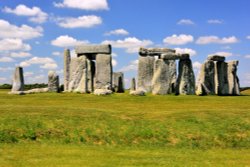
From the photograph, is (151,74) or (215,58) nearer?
(215,58)

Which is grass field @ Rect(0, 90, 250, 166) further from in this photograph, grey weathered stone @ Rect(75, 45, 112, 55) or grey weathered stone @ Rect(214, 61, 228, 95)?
grey weathered stone @ Rect(75, 45, 112, 55)

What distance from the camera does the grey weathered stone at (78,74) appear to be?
1644 inches

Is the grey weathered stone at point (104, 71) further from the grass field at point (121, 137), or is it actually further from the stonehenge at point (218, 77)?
the grass field at point (121, 137)

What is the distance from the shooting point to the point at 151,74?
139 ft

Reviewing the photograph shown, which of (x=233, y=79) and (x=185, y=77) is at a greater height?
(x=185, y=77)

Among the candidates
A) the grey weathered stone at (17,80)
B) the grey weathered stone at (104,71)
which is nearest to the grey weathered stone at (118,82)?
the grey weathered stone at (104,71)

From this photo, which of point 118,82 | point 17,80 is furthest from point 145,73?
point 17,80

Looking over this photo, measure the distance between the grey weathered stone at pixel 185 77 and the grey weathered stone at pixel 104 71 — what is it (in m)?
6.83

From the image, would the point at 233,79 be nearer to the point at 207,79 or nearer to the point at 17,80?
the point at 207,79

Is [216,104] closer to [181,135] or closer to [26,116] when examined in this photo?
[181,135]

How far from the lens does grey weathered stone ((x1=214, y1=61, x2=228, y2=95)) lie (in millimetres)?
41500

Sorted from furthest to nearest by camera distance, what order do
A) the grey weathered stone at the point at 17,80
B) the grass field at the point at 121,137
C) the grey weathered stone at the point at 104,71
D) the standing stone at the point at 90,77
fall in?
the standing stone at the point at 90,77 → the grey weathered stone at the point at 17,80 → the grey weathered stone at the point at 104,71 → the grass field at the point at 121,137

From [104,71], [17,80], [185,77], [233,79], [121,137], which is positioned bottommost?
[121,137]

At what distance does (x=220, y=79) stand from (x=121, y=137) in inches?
987
